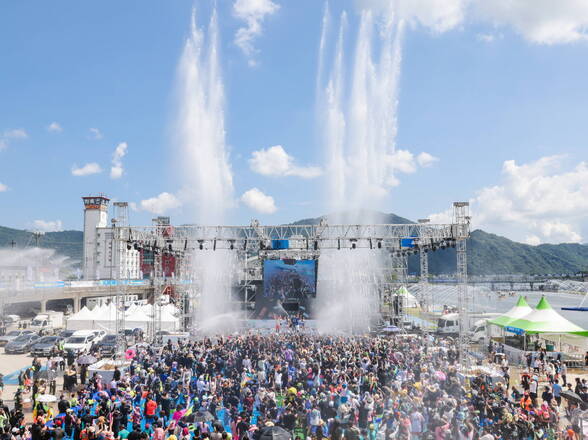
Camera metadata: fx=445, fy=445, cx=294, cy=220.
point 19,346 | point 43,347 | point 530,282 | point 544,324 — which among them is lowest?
point 530,282

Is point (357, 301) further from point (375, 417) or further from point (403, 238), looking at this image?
point (375, 417)

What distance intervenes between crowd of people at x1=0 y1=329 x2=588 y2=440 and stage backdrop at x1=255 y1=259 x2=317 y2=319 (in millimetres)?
17538

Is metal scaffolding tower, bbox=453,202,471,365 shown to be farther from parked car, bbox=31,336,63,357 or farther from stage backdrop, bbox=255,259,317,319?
parked car, bbox=31,336,63,357

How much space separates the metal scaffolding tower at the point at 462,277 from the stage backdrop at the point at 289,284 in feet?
55.8

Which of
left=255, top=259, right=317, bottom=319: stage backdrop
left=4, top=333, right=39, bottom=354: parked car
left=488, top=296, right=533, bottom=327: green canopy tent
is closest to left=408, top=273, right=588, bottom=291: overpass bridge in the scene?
left=255, top=259, right=317, bottom=319: stage backdrop

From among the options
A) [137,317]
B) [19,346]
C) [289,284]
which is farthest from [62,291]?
[289,284]

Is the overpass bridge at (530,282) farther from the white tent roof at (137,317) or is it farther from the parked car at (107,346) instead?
the parked car at (107,346)

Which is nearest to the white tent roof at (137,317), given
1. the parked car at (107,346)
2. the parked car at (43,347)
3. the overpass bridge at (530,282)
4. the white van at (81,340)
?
the parked car at (107,346)

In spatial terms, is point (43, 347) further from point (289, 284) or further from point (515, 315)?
point (515, 315)

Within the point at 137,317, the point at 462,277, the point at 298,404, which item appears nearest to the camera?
the point at 298,404

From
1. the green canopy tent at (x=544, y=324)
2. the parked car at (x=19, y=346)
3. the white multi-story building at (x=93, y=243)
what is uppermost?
the white multi-story building at (x=93, y=243)

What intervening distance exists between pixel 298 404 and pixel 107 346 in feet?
59.7

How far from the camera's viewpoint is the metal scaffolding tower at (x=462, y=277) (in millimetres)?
20516

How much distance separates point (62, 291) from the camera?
49781 mm
